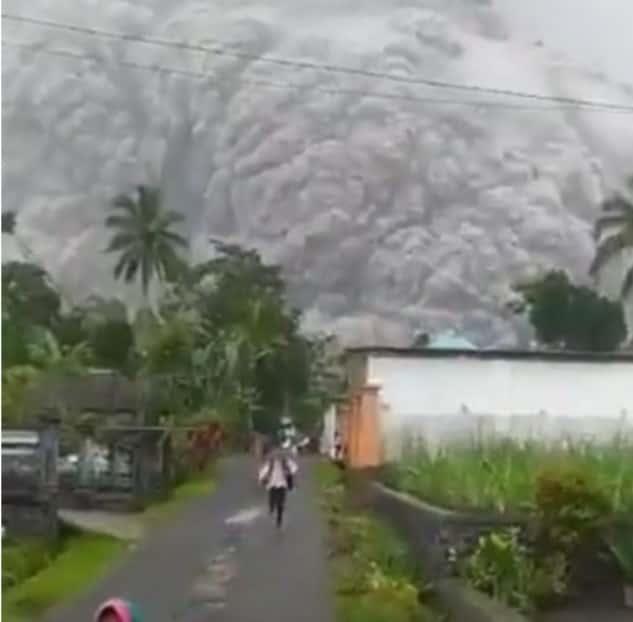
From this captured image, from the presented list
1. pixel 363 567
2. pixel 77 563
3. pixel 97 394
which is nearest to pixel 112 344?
pixel 97 394

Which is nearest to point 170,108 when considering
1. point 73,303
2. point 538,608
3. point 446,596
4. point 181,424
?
point 73,303

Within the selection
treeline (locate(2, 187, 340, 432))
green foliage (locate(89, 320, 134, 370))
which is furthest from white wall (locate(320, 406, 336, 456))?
green foliage (locate(89, 320, 134, 370))

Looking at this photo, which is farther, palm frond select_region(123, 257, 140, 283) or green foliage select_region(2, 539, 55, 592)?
palm frond select_region(123, 257, 140, 283)

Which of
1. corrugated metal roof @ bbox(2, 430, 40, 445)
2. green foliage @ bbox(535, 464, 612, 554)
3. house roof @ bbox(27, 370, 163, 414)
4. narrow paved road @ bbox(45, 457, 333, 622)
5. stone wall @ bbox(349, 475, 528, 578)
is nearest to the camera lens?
corrugated metal roof @ bbox(2, 430, 40, 445)

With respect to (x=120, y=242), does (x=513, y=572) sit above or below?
below

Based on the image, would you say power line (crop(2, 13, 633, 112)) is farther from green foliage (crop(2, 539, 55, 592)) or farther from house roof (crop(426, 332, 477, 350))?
green foliage (crop(2, 539, 55, 592))

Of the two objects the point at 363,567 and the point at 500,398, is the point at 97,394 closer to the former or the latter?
the point at 363,567
